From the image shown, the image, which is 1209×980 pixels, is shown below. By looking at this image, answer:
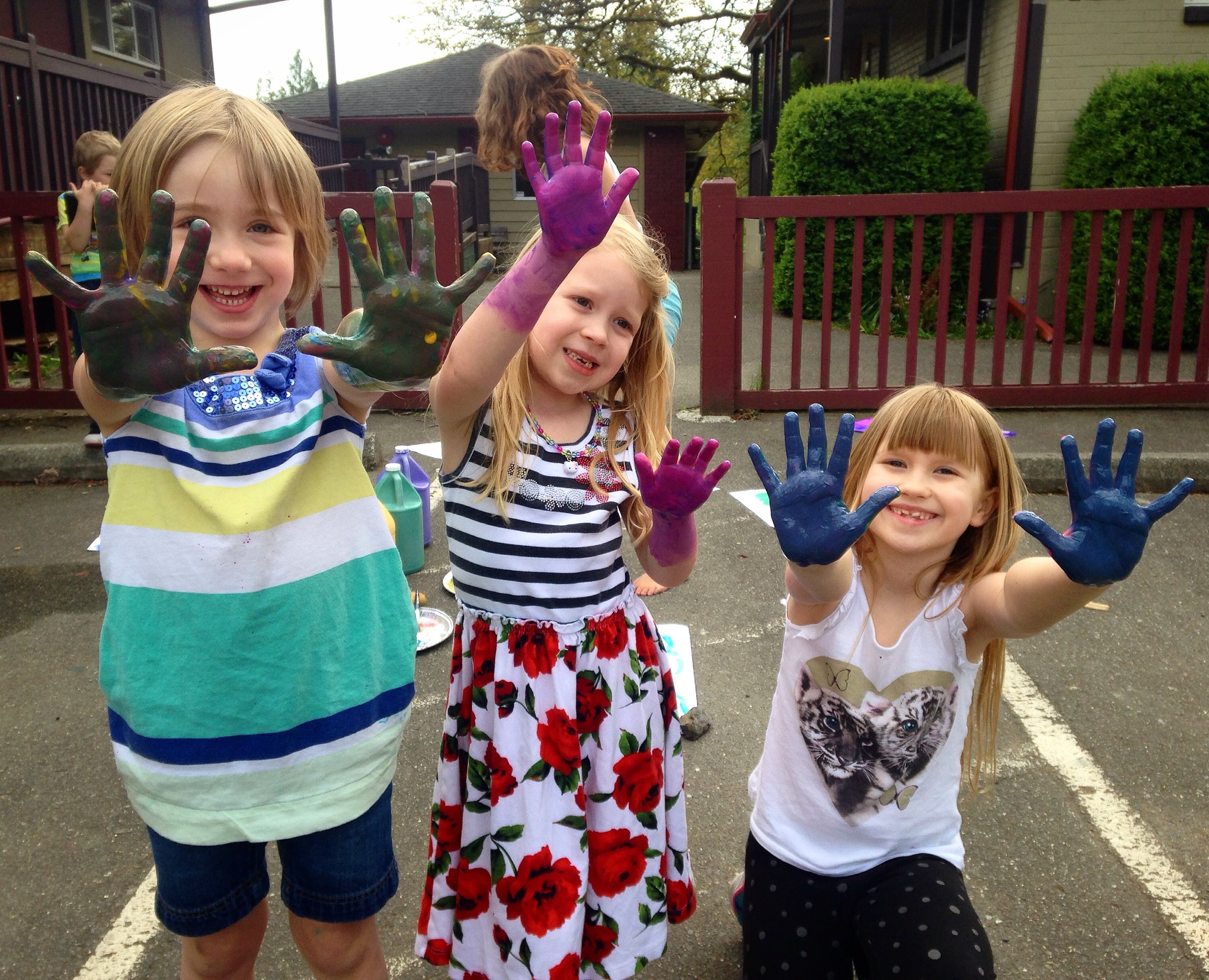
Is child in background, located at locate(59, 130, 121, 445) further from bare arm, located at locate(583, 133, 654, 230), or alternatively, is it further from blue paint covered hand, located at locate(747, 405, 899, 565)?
blue paint covered hand, located at locate(747, 405, 899, 565)

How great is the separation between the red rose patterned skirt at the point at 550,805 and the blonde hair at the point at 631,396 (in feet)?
0.74

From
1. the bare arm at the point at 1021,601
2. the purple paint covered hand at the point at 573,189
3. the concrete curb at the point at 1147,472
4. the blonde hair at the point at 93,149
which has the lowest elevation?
the concrete curb at the point at 1147,472

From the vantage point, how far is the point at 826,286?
5.55 meters

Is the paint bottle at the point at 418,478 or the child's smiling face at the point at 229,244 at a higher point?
the child's smiling face at the point at 229,244

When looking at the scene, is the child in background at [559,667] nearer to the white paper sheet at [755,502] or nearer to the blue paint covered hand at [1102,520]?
the blue paint covered hand at [1102,520]

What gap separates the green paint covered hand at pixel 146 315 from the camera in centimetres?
111

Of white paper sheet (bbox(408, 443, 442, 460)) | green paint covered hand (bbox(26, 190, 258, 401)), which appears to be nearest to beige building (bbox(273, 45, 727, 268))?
white paper sheet (bbox(408, 443, 442, 460))

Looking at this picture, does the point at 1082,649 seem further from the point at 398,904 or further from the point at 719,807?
the point at 398,904

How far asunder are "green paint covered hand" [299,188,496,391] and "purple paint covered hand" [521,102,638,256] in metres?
0.11

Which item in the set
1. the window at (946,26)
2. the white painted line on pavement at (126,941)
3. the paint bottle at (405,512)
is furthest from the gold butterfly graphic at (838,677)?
the window at (946,26)

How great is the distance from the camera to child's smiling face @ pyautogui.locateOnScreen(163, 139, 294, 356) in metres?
1.33

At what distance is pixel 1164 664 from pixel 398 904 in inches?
94.7

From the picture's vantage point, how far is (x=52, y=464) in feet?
16.2

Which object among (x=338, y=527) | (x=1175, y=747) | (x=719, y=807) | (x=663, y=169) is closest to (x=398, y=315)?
(x=338, y=527)
